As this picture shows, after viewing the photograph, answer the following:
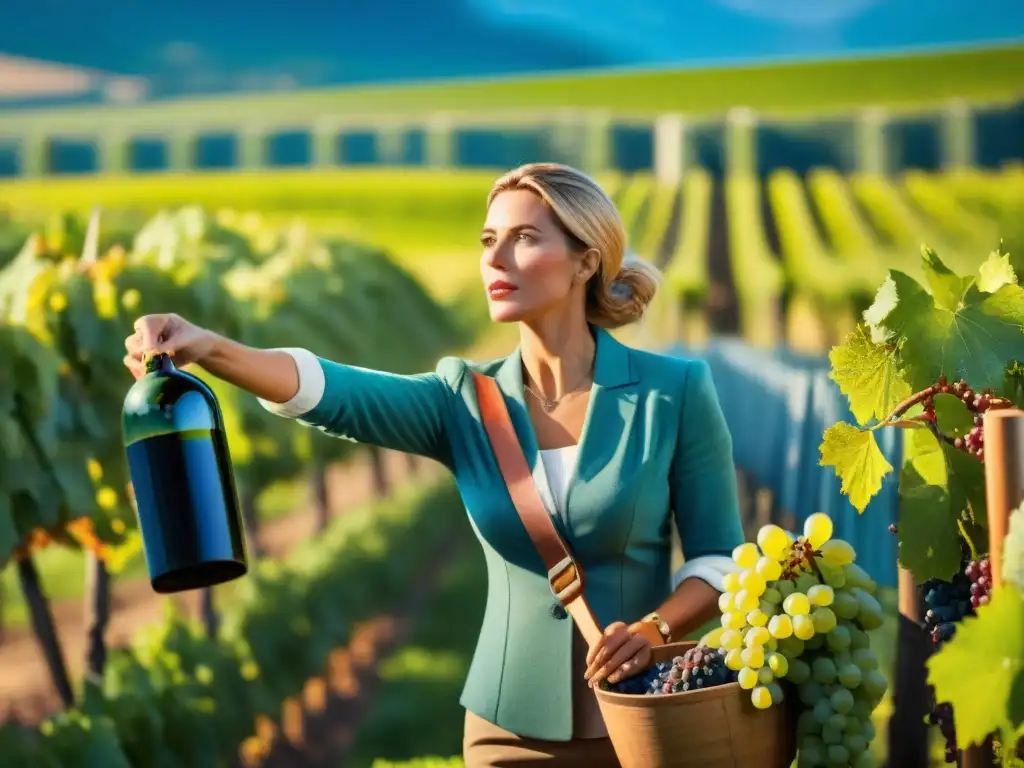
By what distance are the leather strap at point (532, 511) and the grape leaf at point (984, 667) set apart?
47cm

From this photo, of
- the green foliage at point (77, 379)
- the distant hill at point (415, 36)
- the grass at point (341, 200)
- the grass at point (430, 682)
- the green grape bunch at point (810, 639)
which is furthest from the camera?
the grass at point (341, 200)

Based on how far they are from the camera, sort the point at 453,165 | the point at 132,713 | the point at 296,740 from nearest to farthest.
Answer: the point at 132,713, the point at 296,740, the point at 453,165

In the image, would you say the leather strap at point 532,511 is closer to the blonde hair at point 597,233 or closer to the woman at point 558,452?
the woman at point 558,452

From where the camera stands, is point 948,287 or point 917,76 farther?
point 917,76

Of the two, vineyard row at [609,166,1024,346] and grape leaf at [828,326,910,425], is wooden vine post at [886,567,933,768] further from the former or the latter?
vineyard row at [609,166,1024,346]

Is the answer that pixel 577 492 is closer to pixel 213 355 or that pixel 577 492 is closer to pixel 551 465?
pixel 551 465

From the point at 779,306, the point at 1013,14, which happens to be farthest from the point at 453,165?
the point at 1013,14

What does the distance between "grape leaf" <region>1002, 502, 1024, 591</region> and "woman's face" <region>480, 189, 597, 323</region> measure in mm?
678

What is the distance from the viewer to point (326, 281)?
859 cm

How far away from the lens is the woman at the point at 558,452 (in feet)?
5.30

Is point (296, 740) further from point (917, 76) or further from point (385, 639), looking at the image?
point (917, 76)

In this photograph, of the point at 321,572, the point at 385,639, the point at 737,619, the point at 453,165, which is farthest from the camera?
the point at 453,165

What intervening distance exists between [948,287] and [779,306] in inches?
364

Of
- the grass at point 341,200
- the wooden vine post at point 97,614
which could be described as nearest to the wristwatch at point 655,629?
the wooden vine post at point 97,614
